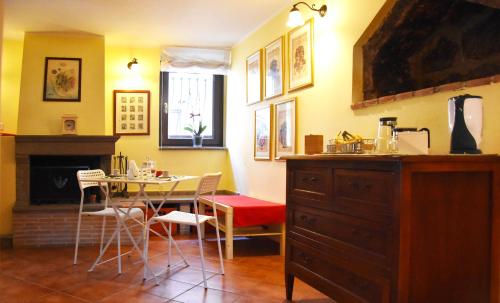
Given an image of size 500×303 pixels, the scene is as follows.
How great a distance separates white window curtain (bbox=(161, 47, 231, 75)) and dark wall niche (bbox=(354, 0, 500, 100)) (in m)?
3.09

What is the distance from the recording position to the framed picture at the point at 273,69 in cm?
439

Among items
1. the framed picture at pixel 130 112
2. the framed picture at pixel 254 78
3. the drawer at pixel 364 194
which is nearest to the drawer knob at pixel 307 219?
the drawer at pixel 364 194

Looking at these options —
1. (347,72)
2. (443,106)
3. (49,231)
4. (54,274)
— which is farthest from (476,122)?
(49,231)

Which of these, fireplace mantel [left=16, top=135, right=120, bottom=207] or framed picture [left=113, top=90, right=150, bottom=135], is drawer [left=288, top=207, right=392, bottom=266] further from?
framed picture [left=113, top=90, right=150, bottom=135]

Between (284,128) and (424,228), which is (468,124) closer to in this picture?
(424,228)

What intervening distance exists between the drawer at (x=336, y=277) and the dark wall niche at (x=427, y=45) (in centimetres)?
113

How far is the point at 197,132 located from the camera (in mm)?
6164

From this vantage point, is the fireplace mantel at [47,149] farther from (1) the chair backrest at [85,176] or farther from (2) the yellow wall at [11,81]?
(1) the chair backrest at [85,176]

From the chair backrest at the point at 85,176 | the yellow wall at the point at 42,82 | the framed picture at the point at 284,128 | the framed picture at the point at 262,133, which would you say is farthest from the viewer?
the yellow wall at the point at 42,82

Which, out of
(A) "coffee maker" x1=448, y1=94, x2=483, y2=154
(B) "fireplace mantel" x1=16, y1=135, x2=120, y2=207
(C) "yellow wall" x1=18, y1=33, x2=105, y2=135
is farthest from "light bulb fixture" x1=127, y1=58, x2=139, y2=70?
(A) "coffee maker" x1=448, y1=94, x2=483, y2=154

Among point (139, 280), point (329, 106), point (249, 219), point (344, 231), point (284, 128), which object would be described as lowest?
point (139, 280)

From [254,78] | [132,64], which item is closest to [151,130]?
[132,64]

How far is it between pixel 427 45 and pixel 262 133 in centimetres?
259

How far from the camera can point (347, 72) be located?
3.29 meters
